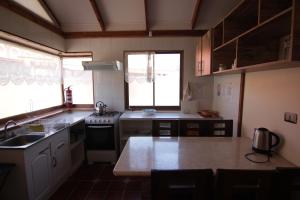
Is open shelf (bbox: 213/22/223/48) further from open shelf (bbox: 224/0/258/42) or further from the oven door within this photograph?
the oven door

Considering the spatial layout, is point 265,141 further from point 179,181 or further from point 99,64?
point 99,64

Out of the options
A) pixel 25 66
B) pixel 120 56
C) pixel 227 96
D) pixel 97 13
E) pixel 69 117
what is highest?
pixel 97 13

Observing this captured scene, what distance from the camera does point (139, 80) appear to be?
149 inches

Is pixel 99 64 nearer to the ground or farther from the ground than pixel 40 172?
farther from the ground

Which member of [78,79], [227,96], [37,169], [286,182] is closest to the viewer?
[286,182]

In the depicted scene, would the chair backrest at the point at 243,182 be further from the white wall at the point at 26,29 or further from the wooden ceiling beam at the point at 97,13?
the wooden ceiling beam at the point at 97,13

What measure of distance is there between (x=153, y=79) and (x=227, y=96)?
146 centimetres

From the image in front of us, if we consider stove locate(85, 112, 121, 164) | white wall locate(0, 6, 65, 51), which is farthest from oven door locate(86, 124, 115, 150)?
white wall locate(0, 6, 65, 51)

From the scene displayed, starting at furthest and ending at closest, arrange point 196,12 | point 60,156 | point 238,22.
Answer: point 196,12 < point 60,156 < point 238,22

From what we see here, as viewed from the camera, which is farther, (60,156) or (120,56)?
(120,56)

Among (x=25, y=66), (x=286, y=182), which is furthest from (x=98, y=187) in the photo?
(x=286, y=182)

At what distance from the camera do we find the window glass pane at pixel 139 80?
3.73 metres

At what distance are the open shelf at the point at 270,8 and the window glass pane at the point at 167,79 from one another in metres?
2.30

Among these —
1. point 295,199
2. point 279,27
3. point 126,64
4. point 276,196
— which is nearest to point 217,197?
point 276,196
